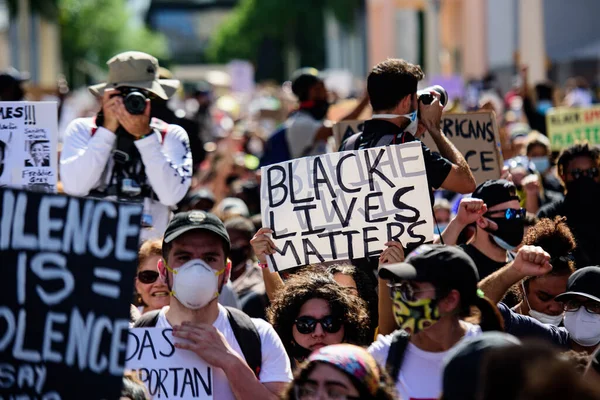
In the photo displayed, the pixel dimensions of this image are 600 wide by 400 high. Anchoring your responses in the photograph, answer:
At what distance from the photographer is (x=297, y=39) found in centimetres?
7850

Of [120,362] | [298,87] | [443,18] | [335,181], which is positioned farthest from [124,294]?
[443,18]

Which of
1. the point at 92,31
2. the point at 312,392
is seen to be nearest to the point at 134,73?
the point at 312,392

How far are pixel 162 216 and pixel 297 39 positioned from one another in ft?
236

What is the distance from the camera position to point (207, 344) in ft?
15.6

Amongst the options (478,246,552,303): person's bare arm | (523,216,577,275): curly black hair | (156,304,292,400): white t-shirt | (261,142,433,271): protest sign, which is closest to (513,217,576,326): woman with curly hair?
(523,216,577,275): curly black hair

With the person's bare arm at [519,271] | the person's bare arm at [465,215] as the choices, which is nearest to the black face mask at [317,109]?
the person's bare arm at [465,215]

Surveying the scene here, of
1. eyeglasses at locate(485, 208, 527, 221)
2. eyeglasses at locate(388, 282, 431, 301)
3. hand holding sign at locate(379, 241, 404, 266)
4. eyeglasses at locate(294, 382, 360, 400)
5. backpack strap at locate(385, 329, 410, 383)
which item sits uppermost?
eyeglasses at locate(485, 208, 527, 221)

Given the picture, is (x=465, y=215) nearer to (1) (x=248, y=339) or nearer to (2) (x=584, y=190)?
(1) (x=248, y=339)

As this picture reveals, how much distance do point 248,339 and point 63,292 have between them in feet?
3.05

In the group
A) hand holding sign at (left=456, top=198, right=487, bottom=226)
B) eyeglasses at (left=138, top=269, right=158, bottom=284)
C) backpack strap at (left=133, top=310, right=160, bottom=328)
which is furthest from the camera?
eyeglasses at (left=138, top=269, right=158, bottom=284)

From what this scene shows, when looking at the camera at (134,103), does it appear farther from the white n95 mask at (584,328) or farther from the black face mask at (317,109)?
the black face mask at (317,109)

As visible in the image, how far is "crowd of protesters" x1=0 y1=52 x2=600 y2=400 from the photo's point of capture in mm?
4102

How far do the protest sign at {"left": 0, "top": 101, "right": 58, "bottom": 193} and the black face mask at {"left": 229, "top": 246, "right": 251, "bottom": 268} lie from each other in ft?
4.90

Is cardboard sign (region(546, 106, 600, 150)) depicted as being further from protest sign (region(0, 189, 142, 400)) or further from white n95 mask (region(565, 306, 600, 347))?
protest sign (region(0, 189, 142, 400))
